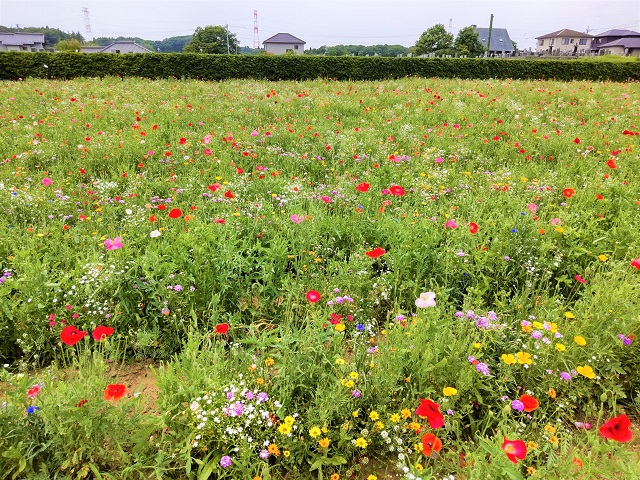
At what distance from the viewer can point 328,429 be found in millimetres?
2139

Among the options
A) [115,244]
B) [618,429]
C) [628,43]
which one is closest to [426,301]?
[618,429]

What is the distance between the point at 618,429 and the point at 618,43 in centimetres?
11227

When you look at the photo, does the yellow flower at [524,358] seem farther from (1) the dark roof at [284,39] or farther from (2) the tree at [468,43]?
(1) the dark roof at [284,39]

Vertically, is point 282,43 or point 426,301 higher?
point 282,43

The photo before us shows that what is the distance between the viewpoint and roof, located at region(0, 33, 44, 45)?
8612 cm

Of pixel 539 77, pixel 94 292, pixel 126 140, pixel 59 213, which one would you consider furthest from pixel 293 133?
pixel 539 77

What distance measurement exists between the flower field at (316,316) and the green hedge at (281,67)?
15.7 meters

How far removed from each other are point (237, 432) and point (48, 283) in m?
1.82

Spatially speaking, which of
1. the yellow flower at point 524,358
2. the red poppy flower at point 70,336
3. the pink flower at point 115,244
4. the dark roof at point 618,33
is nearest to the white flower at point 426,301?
the yellow flower at point 524,358

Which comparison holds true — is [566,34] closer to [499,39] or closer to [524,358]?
[499,39]

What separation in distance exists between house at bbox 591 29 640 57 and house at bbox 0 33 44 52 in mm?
123005

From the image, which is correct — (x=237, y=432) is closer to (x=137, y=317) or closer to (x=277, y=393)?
(x=277, y=393)

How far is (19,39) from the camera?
89938 millimetres

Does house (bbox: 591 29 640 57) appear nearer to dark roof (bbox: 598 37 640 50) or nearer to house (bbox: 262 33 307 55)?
dark roof (bbox: 598 37 640 50)
